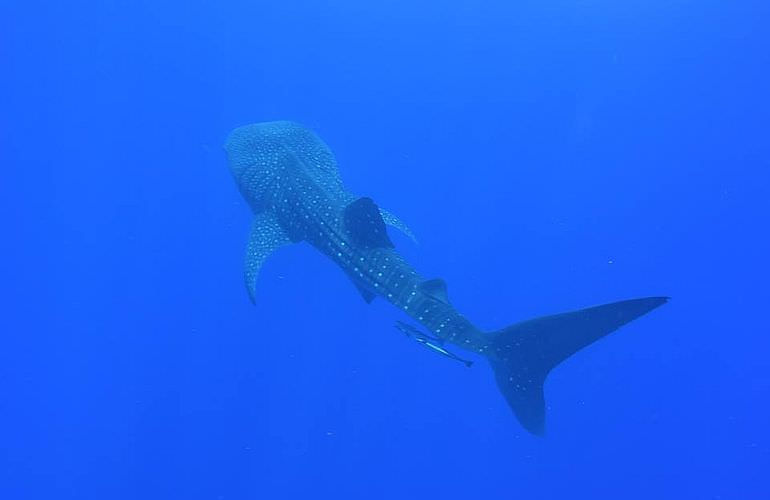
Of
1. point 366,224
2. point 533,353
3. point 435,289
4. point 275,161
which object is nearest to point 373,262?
point 366,224

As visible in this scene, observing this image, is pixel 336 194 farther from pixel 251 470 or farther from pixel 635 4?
pixel 635 4

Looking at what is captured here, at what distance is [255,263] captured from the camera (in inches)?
253

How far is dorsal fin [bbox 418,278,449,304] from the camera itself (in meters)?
5.03

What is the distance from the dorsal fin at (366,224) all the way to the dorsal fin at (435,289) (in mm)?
587

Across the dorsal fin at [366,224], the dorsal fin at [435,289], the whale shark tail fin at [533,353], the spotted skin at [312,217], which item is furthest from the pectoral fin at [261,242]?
the whale shark tail fin at [533,353]

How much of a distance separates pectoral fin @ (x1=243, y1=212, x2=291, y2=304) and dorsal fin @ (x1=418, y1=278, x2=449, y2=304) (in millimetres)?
2076

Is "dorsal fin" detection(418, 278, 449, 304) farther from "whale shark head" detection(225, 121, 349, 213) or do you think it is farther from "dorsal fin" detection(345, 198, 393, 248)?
"whale shark head" detection(225, 121, 349, 213)

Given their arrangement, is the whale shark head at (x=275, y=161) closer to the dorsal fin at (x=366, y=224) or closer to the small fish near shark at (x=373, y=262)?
the small fish near shark at (x=373, y=262)

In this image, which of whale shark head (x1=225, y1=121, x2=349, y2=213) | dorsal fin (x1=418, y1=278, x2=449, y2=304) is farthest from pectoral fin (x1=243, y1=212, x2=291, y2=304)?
dorsal fin (x1=418, y1=278, x2=449, y2=304)

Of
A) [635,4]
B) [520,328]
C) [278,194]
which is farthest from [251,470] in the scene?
[635,4]

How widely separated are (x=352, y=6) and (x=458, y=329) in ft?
29.2

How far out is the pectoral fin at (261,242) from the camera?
6414mm

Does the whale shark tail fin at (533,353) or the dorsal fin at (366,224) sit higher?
the dorsal fin at (366,224)

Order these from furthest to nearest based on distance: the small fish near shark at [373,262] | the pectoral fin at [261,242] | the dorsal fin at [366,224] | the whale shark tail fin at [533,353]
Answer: the pectoral fin at [261,242] → the dorsal fin at [366,224] → the small fish near shark at [373,262] → the whale shark tail fin at [533,353]
